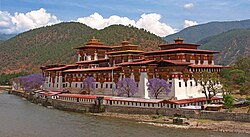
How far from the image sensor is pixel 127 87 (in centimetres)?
5825

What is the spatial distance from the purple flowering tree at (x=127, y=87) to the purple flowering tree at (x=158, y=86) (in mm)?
3167

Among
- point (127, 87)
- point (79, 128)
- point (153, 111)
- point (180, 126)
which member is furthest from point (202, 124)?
point (127, 87)

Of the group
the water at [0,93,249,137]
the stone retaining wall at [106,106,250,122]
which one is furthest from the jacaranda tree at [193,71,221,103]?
the water at [0,93,249,137]

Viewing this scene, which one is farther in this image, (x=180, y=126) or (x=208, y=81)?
(x=208, y=81)

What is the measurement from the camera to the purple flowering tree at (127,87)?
5759 centimetres

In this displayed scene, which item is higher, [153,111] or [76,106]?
[76,106]

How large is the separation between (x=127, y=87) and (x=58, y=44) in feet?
420

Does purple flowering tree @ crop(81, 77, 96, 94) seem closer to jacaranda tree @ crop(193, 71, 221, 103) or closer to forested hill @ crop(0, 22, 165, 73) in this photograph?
jacaranda tree @ crop(193, 71, 221, 103)

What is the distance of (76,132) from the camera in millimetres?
→ 40000

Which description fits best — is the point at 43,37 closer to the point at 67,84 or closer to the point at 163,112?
the point at 67,84

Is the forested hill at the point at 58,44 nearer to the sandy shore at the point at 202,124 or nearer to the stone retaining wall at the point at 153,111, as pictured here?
the stone retaining wall at the point at 153,111

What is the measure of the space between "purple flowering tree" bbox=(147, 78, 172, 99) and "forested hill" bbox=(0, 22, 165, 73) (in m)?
79.3

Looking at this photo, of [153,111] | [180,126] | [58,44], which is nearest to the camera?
[180,126]

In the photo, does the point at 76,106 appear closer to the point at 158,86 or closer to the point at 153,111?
the point at 158,86
